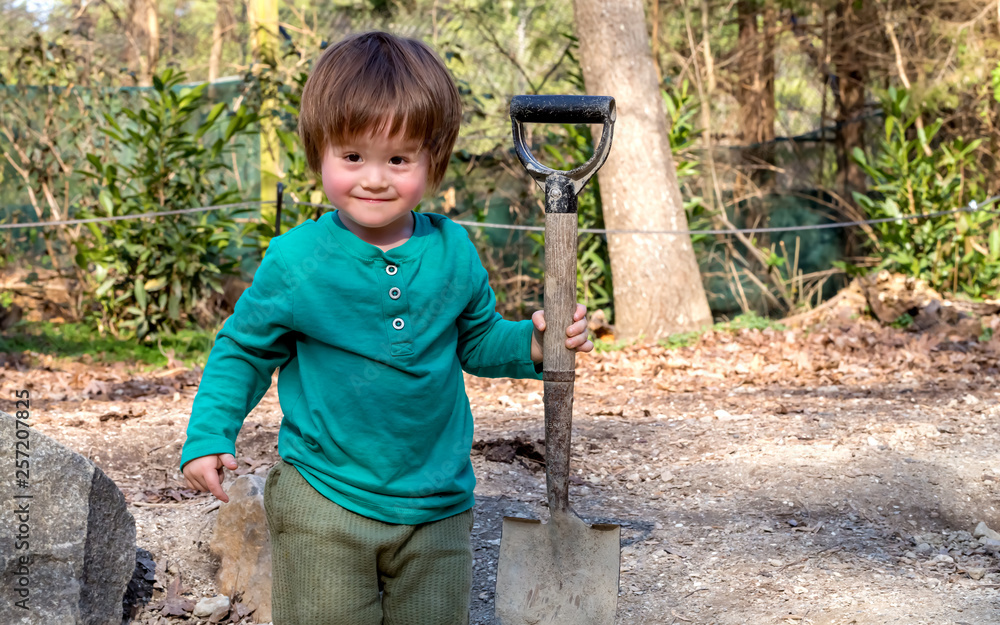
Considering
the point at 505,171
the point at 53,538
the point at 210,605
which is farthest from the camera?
the point at 505,171

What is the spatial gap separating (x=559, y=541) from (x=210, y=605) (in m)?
1.05

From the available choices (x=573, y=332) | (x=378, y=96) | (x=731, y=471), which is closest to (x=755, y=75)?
(x=731, y=471)

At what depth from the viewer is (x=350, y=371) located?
1.61m

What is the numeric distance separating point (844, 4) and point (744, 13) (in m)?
1.06

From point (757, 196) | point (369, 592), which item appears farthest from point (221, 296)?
point (369, 592)

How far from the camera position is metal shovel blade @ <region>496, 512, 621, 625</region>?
1927 millimetres

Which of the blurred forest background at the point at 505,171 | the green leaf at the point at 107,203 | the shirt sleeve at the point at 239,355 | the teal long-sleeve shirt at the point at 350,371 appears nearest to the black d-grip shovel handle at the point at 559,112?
the teal long-sleeve shirt at the point at 350,371

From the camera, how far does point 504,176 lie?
23.4 ft

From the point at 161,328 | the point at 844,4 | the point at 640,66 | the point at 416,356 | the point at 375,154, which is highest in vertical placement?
the point at 844,4

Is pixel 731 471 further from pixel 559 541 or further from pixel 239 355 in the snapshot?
pixel 239 355

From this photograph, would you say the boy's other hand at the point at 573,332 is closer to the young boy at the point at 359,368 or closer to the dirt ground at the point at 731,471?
the young boy at the point at 359,368

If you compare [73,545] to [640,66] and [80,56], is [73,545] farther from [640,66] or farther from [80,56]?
[80,56]

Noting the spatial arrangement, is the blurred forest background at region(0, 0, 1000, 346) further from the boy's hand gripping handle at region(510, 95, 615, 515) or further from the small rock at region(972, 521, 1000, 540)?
the boy's hand gripping handle at region(510, 95, 615, 515)

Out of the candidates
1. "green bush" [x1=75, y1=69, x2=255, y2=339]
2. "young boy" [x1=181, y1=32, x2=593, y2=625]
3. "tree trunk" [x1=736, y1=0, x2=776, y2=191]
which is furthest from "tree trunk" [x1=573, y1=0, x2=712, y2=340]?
"young boy" [x1=181, y1=32, x2=593, y2=625]
